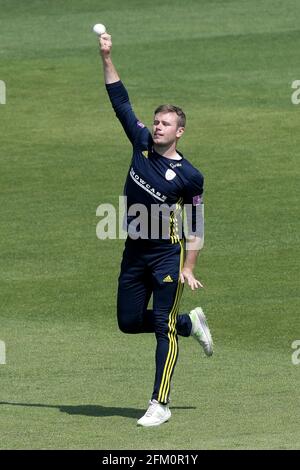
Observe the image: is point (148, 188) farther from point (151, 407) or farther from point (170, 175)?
point (151, 407)

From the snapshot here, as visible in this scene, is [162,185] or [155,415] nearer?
[155,415]

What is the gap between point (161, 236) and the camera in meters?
11.3

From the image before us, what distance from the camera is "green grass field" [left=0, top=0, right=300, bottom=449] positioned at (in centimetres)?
1155

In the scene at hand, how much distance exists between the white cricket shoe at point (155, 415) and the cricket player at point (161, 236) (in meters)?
0.03

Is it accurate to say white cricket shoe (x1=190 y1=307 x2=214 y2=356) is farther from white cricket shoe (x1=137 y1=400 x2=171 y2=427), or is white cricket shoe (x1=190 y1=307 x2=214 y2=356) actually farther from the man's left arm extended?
white cricket shoe (x1=137 y1=400 x2=171 y2=427)

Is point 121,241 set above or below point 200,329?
above

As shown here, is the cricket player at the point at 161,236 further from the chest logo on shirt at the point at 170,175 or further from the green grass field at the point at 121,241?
the green grass field at the point at 121,241

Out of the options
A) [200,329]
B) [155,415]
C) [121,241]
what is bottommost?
[155,415]

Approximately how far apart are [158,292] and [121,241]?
350 inches

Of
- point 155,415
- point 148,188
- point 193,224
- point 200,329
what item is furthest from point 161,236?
point 155,415

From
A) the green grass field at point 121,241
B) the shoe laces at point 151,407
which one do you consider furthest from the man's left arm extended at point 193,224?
the green grass field at point 121,241

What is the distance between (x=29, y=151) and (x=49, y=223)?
4473 millimetres

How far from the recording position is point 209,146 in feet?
83.0
